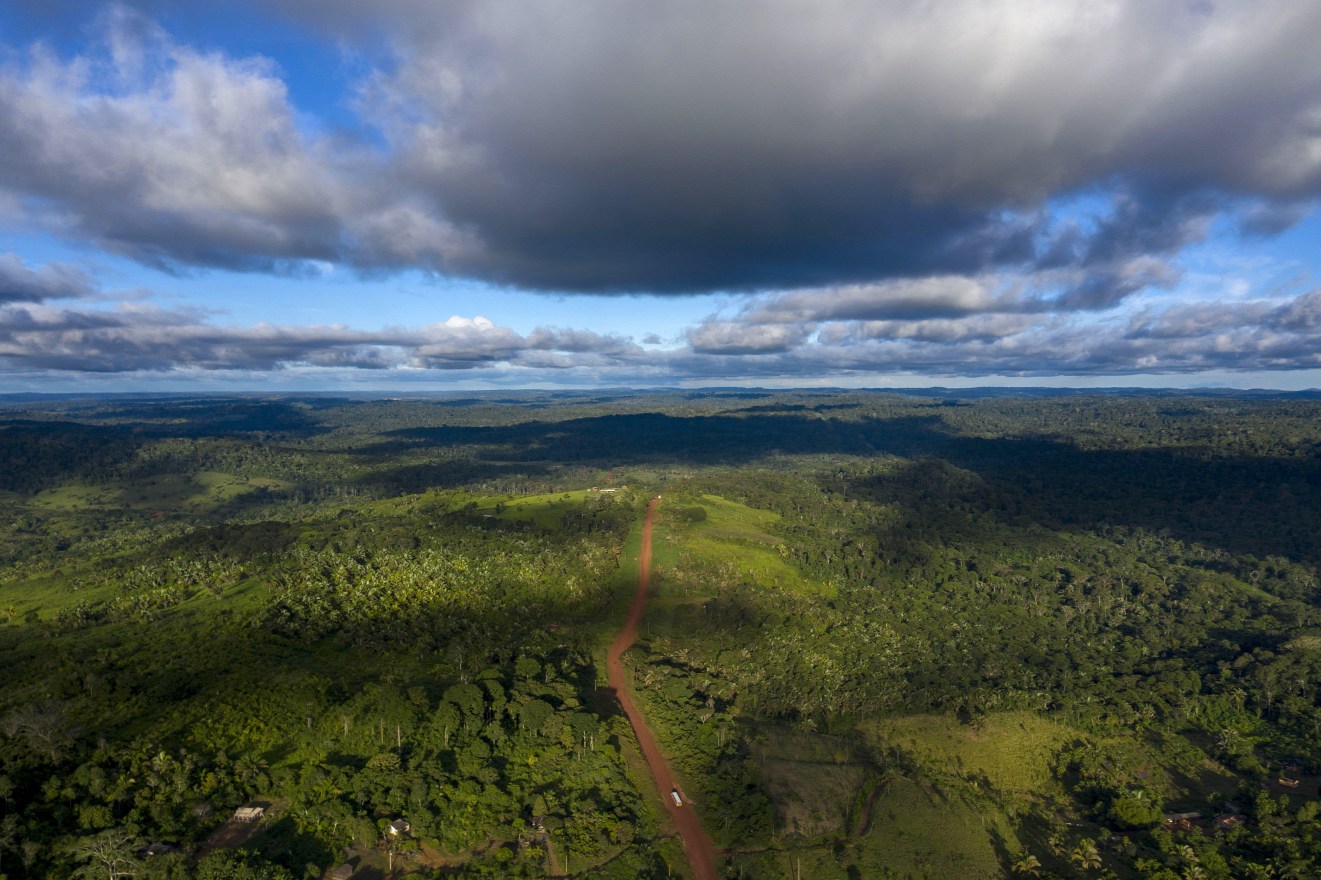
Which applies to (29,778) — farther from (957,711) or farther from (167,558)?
(957,711)

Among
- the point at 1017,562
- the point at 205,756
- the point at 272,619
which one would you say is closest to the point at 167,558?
the point at 272,619

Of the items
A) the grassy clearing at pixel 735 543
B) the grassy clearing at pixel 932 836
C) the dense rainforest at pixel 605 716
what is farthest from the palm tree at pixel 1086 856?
the grassy clearing at pixel 735 543

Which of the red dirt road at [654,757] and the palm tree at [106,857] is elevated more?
the palm tree at [106,857]

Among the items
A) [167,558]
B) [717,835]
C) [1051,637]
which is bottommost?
[1051,637]

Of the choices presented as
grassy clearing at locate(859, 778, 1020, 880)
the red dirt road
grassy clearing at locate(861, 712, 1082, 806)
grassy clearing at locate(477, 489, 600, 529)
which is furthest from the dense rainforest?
grassy clearing at locate(477, 489, 600, 529)

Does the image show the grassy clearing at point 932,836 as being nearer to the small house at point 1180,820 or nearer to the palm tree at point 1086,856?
the palm tree at point 1086,856

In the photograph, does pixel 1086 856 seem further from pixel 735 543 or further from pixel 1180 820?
pixel 735 543

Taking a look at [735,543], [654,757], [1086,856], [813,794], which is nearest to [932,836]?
[813,794]
